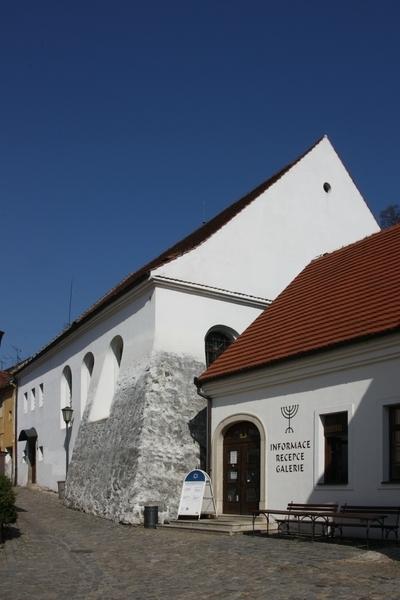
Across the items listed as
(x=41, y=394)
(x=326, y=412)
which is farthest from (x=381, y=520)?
(x=41, y=394)

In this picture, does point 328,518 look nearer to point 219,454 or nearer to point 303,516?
point 303,516

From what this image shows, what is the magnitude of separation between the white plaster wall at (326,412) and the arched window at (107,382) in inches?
276

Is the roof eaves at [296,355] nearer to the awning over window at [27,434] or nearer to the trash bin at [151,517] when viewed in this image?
the trash bin at [151,517]

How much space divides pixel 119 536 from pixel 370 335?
7.37 m

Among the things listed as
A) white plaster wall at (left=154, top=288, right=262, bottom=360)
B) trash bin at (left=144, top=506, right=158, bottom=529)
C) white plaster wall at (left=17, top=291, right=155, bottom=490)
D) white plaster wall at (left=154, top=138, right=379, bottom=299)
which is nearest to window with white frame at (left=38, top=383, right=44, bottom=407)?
white plaster wall at (left=17, top=291, right=155, bottom=490)

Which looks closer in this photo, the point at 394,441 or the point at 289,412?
the point at 394,441

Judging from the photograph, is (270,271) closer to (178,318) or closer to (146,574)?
(178,318)

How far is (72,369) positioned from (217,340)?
8.39m

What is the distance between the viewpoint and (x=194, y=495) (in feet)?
63.3

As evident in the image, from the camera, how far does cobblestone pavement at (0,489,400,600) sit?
30.8ft

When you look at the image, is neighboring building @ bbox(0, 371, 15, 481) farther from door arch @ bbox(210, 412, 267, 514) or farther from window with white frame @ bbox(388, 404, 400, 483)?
window with white frame @ bbox(388, 404, 400, 483)

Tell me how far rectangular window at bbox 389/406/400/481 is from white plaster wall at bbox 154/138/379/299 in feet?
30.7

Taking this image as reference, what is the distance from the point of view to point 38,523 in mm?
19594

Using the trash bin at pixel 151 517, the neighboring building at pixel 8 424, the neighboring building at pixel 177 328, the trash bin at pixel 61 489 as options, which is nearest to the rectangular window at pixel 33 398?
the neighboring building at pixel 8 424
